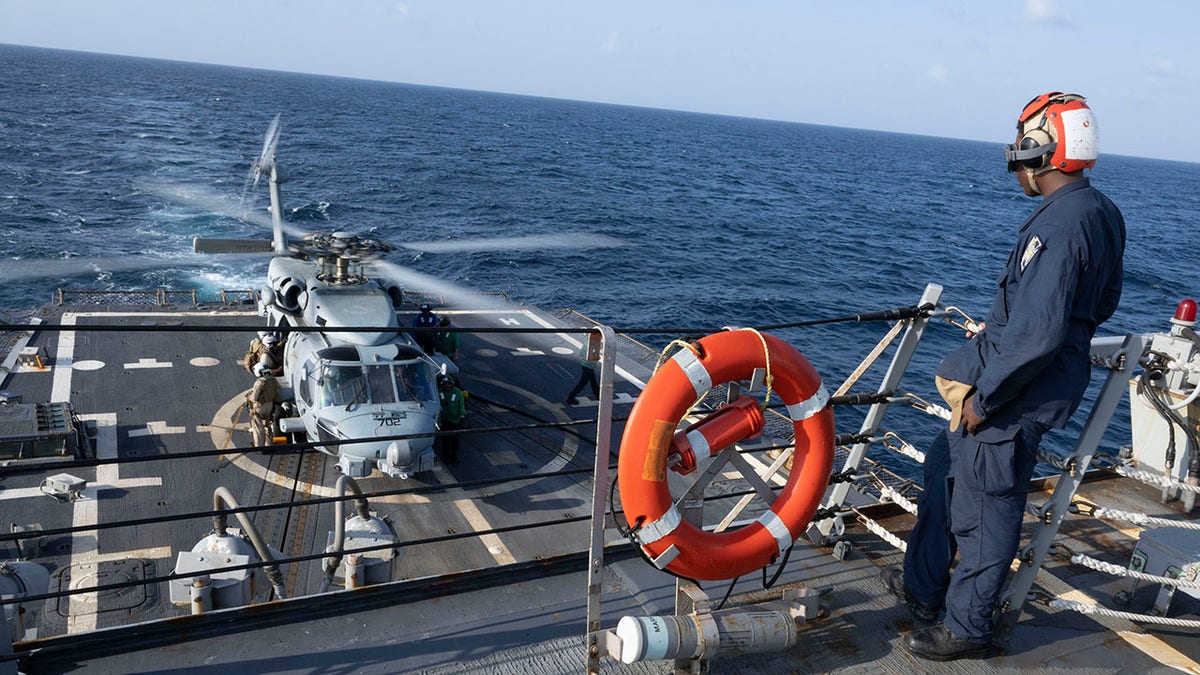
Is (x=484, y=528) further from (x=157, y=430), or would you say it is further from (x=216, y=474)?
(x=157, y=430)

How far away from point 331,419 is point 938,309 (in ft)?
31.5

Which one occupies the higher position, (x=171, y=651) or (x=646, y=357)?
(x=171, y=651)

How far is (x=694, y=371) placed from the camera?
11.5 ft

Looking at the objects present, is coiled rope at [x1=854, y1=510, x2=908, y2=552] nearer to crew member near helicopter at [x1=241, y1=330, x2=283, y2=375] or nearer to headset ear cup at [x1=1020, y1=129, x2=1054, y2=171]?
headset ear cup at [x1=1020, y1=129, x2=1054, y2=171]

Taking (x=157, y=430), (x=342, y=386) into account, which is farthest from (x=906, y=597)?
(x=157, y=430)

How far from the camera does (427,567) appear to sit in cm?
986

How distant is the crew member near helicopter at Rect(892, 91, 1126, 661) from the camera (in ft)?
11.3

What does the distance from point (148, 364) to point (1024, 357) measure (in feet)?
53.6

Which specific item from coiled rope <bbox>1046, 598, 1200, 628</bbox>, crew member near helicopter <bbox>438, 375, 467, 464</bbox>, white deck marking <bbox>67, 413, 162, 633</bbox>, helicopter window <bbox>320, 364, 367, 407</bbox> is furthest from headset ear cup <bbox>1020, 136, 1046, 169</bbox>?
crew member near helicopter <bbox>438, 375, 467, 464</bbox>

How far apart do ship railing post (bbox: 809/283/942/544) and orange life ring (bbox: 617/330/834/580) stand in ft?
1.72

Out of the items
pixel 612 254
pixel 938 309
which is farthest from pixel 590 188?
pixel 938 309

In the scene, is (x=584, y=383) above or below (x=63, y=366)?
above

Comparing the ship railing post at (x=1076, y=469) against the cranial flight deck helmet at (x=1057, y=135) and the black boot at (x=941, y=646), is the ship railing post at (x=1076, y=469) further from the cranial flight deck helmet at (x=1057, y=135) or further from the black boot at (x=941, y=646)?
the cranial flight deck helmet at (x=1057, y=135)

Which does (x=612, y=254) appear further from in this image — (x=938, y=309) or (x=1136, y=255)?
(x=938, y=309)
